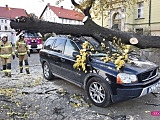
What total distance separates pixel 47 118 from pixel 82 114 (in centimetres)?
77

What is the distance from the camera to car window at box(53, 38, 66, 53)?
6.27 metres

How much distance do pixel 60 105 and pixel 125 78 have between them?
1734 millimetres

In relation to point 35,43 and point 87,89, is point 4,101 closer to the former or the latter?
point 87,89

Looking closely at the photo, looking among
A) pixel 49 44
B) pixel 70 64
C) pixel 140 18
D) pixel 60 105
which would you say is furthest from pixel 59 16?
pixel 60 105

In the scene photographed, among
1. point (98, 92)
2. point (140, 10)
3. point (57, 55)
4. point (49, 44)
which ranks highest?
point (140, 10)

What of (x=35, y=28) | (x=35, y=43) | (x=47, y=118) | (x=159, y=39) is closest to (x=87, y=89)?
(x=47, y=118)

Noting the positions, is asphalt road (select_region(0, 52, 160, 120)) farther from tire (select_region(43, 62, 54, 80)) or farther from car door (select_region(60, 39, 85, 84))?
tire (select_region(43, 62, 54, 80))

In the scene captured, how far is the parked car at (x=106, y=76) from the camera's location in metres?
4.32

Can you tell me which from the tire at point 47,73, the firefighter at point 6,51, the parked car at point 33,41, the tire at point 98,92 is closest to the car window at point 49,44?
the tire at point 47,73

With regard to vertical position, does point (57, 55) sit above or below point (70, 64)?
above

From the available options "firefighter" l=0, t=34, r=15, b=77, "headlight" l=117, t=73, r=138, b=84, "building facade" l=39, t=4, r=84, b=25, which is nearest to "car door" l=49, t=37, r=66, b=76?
"firefighter" l=0, t=34, r=15, b=77

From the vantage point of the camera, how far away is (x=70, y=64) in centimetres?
564

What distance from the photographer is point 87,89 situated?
16.5ft

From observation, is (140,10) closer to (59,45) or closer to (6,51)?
(6,51)
